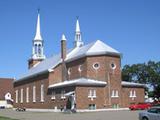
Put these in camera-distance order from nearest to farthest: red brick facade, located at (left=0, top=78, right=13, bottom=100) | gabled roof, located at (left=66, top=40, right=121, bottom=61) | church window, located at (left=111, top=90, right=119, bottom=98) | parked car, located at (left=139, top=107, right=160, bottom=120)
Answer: parked car, located at (left=139, top=107, right=160, bottom=120) < church window, located at (left=111, top=90, right=119, bottom=98) < gabled roof, located at (left=66, top=40, right=121, bottom=61) < red brick facade, located at (left=0, top=78, right=13, bottom=100)

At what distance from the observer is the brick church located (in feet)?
193

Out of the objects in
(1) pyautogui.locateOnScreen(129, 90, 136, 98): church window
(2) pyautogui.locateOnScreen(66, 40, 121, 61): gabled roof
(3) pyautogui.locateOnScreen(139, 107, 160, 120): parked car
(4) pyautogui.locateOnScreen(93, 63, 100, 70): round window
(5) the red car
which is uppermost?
(2) pyautogui.locateOnScreen(66, 40, 121, 61): gabled roof

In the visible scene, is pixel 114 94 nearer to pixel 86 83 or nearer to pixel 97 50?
pixel 86 83

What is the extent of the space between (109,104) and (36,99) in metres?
21.1

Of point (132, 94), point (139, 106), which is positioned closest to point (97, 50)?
point (132, 94)

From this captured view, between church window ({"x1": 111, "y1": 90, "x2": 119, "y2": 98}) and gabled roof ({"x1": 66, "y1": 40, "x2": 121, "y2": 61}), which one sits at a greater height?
gabled roof ({"x1": 66, "y1": 40, "x2": 121, "y2": 61})

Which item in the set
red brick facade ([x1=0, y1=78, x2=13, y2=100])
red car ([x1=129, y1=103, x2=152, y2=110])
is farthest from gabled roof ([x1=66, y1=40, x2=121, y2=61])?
red brick facade ([x1=0, y1=78, x2=13, y2=100])

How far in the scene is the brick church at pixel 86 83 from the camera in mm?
58906

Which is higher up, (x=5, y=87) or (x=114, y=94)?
(x=5, y=87)

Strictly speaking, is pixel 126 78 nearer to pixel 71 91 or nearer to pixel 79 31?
pixel 79 31

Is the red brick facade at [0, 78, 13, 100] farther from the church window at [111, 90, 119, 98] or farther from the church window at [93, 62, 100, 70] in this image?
the church window at [111, 90, 119, 98]

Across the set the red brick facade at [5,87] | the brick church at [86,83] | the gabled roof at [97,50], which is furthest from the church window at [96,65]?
the red brick facade at [5,87]

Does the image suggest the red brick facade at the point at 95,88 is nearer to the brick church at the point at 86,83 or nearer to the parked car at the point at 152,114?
the brick church at the point at 86,83

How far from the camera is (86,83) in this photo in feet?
192
